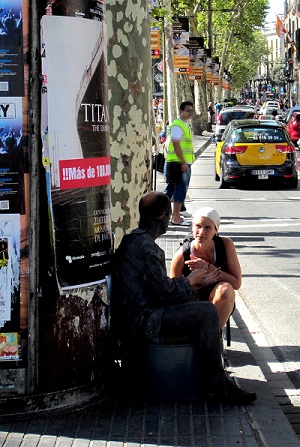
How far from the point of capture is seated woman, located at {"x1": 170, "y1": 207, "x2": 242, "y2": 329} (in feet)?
22.5

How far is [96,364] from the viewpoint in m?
5.93

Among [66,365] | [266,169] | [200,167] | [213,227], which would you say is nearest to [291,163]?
[266,169]

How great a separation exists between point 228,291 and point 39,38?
236cm

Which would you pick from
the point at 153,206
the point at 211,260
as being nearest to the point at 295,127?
the point at 211,260

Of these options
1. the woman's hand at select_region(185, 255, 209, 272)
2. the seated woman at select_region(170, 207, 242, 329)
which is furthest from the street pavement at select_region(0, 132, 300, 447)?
the woman's hand at select_region(185, 255, 209, 272)

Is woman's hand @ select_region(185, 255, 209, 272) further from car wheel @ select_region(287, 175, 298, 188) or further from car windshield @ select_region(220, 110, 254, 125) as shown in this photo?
car windshield @ select_region(220, 110, 254, 125)

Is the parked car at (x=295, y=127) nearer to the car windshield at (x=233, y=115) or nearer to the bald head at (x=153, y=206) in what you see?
the car windshield at (x=233, y=115)

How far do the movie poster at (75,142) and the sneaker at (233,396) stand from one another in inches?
39.2

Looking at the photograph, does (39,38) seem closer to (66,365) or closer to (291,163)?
(66,365)

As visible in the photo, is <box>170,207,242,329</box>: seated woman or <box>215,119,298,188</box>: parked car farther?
<box>215,119,298,188</box>: parked car

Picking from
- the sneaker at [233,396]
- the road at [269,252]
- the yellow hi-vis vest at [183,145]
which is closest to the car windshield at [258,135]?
the road at [269,252]

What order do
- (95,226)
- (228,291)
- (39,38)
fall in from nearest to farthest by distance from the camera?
(39,38) < (95,226) < (228,291)

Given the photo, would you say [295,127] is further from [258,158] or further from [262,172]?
[262,172]

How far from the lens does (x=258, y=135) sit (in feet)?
75.9
